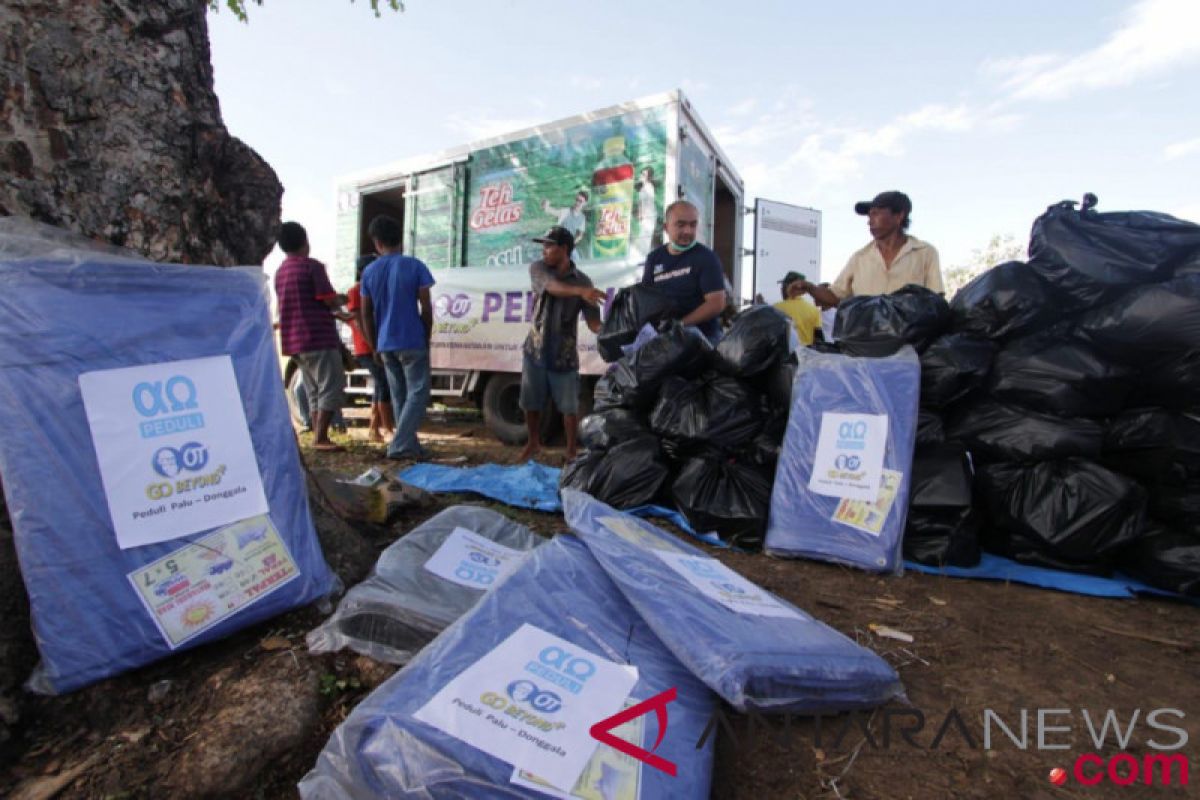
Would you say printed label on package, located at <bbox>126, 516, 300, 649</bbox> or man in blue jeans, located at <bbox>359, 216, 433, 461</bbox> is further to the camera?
man in blue jeans, located at <bbox>359, 216, 433, 461</bbox>

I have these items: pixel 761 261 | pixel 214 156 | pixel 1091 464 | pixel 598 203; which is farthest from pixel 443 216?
pixel 1091 464

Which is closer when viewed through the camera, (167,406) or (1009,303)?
(167,406)

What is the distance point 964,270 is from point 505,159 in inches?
1087

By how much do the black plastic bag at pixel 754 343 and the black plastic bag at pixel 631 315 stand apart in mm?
634

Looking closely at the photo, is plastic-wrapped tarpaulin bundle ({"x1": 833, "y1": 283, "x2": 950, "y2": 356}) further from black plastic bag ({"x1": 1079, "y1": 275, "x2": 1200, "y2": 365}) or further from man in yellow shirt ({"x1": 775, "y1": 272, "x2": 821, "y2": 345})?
man in yellow shirt ({"x1": 775, "y1": 272, "x2": 821, "y2": 345})

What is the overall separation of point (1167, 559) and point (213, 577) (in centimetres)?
273

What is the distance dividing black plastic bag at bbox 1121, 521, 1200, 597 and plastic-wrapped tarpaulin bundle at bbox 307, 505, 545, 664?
2057 millimetres

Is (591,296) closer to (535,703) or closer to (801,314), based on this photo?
(801,314)

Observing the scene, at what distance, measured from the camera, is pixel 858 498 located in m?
2.09

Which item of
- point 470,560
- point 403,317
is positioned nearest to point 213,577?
point 470,560

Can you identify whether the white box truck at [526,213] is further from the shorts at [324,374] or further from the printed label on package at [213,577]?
the printed label on package at [213,577]

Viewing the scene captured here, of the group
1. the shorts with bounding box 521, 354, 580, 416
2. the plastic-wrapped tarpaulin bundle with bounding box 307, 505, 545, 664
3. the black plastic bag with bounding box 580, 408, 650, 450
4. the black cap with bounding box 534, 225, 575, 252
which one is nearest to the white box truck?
the shorts with bounding box 521, 354, 580, 416

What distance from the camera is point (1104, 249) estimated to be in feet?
6.72

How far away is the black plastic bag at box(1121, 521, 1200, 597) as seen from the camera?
188 cm
